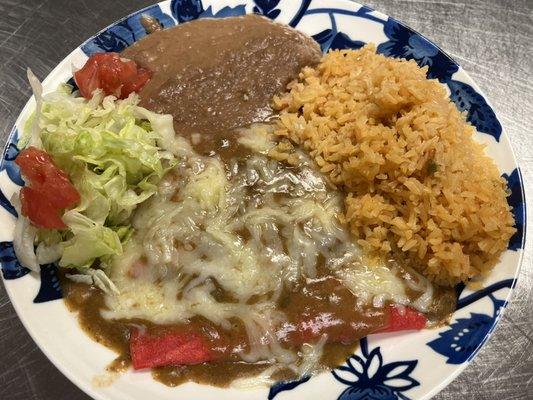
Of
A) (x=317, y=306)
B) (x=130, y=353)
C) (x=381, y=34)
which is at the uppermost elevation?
(x=381, y=34)

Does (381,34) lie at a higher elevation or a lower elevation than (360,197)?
higher

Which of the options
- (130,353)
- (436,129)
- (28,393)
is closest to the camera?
(130,353)

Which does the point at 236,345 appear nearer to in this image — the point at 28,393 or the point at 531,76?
the point at 28,393

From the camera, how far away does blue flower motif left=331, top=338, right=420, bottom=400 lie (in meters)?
2.00

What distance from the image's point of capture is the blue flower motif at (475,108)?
2.54m

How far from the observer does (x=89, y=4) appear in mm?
3562

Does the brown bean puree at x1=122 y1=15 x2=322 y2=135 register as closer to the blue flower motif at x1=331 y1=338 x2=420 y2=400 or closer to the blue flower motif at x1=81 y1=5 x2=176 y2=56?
the blue flower motif at x1=81 y1=5 x2=176 y2=56

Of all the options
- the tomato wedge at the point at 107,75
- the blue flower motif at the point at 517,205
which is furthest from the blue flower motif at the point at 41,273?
the blue flower motif at the point at 517,205

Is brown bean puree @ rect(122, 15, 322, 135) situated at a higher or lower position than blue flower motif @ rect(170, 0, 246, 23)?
lower

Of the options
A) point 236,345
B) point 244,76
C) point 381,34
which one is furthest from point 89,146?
point 381,34

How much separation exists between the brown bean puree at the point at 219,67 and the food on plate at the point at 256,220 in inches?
1.7

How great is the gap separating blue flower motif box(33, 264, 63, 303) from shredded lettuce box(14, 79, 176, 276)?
5 centimetres

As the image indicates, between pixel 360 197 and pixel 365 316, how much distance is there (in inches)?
21.8

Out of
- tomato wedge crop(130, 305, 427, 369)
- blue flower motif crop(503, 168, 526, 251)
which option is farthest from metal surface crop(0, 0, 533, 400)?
tomato wedge crop(130, 305, 427, 369)
